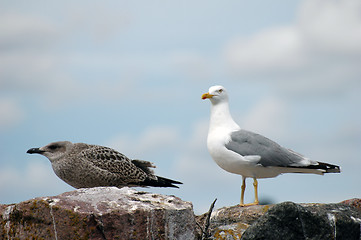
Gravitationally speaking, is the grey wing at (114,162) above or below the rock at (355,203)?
above

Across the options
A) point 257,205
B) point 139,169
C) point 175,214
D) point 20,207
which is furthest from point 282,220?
point 139,169

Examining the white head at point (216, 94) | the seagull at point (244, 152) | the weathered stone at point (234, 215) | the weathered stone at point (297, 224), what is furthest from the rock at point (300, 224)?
the white head at point (216, 94)

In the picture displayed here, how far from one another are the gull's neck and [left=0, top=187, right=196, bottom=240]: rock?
3780 millimetres

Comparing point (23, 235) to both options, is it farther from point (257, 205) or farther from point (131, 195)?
point (257, 205)

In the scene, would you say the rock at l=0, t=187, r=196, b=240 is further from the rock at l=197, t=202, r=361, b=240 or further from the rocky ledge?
the rock at l=197, t=202, r=361, b=240

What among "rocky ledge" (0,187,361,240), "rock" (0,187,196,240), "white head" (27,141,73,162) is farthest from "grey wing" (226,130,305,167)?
"white head" (27,141,73,162)

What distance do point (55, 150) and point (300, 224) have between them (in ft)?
20.7

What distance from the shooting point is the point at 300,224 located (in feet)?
24.9

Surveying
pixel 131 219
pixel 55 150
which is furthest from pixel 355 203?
pixel 55 150

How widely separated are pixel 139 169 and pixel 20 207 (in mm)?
4886

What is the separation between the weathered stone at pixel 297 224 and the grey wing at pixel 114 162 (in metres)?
4.83

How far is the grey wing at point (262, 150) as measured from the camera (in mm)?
10852

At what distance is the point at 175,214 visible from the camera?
770 cm

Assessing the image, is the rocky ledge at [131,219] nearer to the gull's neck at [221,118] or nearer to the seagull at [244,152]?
the seagull at [244,152]
